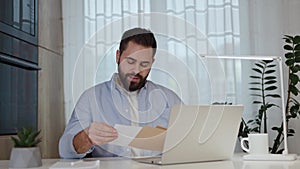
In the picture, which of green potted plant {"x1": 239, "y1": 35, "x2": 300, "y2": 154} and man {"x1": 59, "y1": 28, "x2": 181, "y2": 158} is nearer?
man {"x1": 59, "y1": 28, "x2": 181, "y2": 158}

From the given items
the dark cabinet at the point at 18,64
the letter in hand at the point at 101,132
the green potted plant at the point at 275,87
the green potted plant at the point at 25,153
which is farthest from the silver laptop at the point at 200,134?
the green potted plant at the point at 275,87

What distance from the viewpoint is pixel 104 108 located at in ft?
4.94

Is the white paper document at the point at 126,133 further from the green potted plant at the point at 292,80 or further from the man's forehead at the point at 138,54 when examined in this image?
the green potted plant at the point at 292,80

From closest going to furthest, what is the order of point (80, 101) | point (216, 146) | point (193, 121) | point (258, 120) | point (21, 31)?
point (193, 121) < point (216, 146) < point (80, 101) < point (21, 31) < point (258, 120)

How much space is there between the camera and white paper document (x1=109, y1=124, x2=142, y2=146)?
1.37m

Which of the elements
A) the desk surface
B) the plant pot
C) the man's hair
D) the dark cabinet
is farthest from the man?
the dark cabinet

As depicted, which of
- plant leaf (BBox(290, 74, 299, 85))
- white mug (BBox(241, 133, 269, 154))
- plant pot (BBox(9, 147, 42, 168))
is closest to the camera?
plant pot (BBox(9, 147, 42, 168))

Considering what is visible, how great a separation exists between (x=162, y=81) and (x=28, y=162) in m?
0.61

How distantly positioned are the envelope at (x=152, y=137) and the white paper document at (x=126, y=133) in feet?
0.04

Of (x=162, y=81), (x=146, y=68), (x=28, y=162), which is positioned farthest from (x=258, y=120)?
(x=28, y=162)

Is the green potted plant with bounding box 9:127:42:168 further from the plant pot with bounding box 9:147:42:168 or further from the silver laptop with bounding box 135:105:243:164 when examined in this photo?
the silver laptop with bounding box 135:105:243:164

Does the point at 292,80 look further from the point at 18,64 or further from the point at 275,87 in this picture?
the point at 18,64

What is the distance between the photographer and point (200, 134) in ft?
4.44

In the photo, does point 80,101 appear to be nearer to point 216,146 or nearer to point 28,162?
point 28,162
